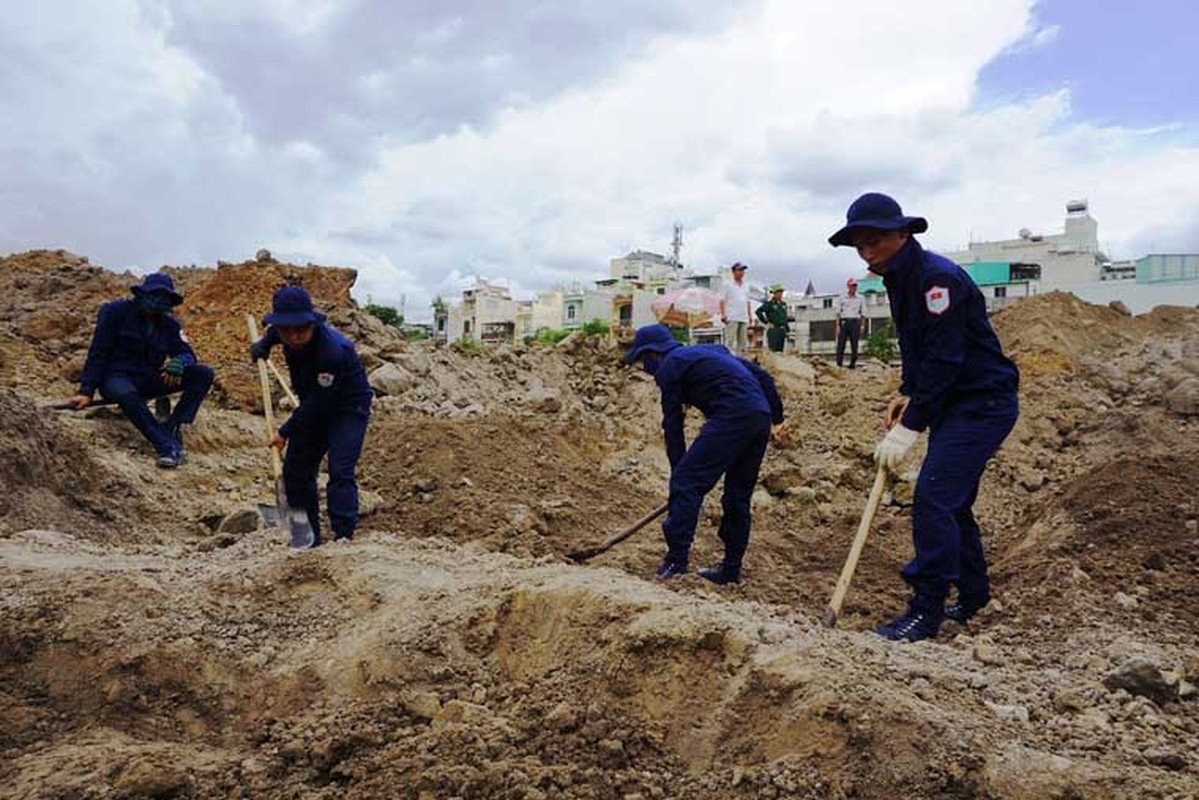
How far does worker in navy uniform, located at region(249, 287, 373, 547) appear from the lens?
188 inches

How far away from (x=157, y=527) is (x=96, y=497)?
479 millimetres

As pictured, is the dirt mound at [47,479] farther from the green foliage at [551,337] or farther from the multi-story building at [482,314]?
the multi-story building at [482,314]

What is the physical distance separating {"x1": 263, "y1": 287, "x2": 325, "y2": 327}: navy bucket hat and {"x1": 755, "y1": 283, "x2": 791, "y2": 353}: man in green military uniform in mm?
8891

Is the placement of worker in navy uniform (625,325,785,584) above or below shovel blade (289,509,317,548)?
above

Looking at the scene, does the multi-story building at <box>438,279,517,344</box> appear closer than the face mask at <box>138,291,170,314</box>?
No

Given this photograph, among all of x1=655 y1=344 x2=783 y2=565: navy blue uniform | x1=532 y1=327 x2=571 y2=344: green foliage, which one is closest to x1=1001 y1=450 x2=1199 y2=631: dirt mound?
x1=655 y1=344 x2=783 y2=565: navy blue uniform

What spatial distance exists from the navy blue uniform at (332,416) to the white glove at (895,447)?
279cm

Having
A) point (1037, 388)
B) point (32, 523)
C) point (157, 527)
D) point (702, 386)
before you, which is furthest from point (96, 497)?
point (1037, 388)

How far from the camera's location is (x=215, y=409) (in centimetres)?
854

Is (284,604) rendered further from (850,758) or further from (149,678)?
(850,758)

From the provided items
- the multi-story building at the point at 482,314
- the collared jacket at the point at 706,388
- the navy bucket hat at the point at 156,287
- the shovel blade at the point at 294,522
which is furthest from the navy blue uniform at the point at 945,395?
the multi-story building at the point at 482,314

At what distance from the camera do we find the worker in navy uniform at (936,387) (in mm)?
3607

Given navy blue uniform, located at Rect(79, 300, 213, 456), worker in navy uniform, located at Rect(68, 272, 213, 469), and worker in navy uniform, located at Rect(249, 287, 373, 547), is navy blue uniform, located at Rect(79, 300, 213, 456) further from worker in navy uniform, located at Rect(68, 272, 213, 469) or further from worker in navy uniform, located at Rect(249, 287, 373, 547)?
worker in navy uniform, located at Rect(249, 287, 373, 547)

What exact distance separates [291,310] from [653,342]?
1.99m
